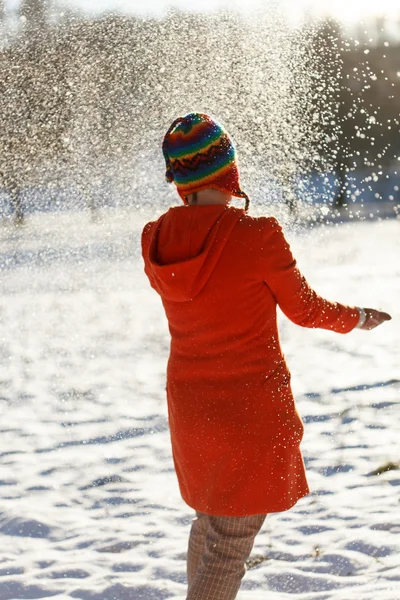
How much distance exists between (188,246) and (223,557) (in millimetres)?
779

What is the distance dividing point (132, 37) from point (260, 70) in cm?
Result: 252

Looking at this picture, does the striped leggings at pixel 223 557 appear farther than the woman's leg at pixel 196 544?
No

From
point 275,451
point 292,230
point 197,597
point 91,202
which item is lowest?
point 197,597

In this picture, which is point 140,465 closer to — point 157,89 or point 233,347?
point 233,347

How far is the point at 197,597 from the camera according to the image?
1.98m

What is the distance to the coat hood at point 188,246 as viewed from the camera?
6.06 feet

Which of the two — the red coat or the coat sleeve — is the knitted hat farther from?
the coat sleeve

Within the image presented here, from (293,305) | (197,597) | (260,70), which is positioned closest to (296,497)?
(197,597)

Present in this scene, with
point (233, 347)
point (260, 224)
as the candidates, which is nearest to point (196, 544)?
point (233, 347)

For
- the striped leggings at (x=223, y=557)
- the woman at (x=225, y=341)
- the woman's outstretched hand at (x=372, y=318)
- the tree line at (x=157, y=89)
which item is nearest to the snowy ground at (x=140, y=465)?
the striped leggings at (x=223, y=557)

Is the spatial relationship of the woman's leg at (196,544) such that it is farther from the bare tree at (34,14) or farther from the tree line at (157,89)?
the bare tree at (34,14)

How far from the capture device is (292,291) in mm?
1886

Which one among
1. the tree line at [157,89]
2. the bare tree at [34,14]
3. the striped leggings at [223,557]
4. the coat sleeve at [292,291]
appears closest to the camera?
the coat sleeve at [292,291]

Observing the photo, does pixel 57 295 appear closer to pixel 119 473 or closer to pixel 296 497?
pixel 119 473
